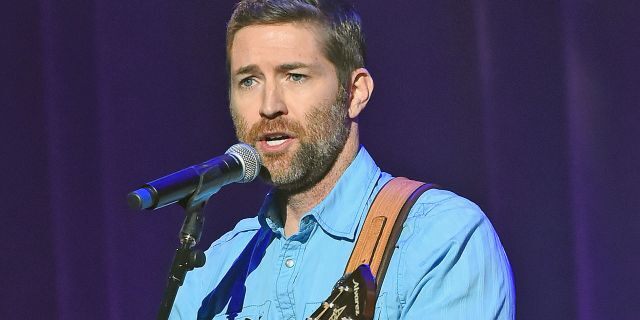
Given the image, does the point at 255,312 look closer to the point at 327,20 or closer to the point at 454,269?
the point at 454,269

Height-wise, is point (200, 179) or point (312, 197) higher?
point (200, 179)

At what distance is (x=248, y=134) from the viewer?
2.08 m

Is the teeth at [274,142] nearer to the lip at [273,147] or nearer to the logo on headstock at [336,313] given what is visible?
the lip at [273,147]

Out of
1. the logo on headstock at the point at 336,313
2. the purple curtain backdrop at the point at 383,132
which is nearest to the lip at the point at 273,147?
the logo on headstock at the point at 336,313

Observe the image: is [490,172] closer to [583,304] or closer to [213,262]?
[583,304]

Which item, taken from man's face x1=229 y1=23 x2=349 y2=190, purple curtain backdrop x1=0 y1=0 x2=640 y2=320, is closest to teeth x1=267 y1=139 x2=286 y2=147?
man's face x1=229 y1=23 x2=349 y2=190

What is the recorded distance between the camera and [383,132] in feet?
9.23

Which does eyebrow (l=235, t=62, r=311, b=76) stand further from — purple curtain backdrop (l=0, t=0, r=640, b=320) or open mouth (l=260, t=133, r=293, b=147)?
purple curtain backdrop (l=0, t=0, r=640, b=320)

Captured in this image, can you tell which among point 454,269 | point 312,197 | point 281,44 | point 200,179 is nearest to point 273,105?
point 281,44

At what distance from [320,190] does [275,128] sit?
203mm

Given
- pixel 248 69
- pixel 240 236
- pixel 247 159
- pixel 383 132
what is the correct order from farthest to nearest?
pixel 383 132 < pixel 240 236 < pixel 248 69 < pixel 247 159

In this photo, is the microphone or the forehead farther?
the forehead

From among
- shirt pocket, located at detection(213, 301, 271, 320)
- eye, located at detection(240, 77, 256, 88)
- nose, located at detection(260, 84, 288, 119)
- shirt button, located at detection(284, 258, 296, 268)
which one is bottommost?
shirt pocket, located at detection(213, 301, 271, 320)

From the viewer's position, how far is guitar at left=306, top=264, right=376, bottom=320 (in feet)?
6.15
